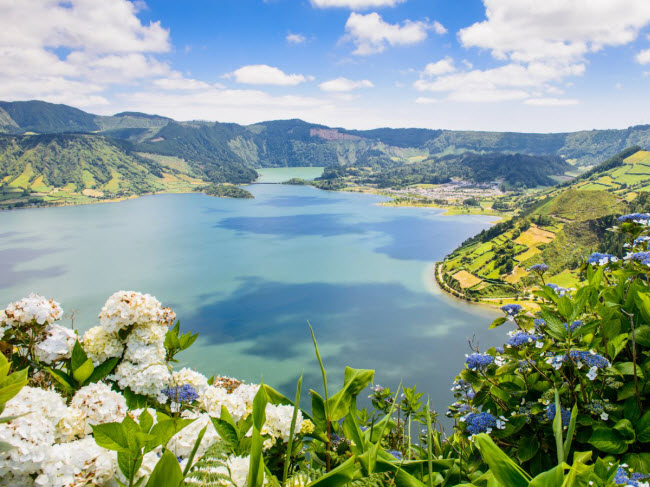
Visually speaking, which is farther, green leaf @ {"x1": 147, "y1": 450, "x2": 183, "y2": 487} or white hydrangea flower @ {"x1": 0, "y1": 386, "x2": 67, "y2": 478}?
white hydrangea flower @ {"x1": 0, "y1": 386, "x2": 67, "y2": 478}

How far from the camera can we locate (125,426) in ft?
3.47

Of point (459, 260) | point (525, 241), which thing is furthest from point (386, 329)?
point (525, 241)

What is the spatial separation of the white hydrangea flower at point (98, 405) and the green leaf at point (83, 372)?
19cm

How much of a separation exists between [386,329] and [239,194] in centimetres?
12821

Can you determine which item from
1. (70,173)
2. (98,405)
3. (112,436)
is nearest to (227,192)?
(70,173)

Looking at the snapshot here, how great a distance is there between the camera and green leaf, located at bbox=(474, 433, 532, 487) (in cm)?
95

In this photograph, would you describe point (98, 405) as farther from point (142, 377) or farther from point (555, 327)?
point (555, 327)

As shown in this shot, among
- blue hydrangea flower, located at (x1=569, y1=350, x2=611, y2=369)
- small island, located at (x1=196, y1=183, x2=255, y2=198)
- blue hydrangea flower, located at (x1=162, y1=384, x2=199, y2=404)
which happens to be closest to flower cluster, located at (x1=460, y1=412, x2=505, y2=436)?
blue hydrangea flower, located at (x1=569, y1=350, x2=611, y2=369)

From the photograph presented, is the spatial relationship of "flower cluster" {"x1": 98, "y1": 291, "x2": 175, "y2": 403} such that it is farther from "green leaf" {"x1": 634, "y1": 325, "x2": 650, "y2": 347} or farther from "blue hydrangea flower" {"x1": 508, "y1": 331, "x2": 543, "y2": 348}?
"green leaf" {"x1": 634, "y1": 325, "x2": 650, "y2": 347}

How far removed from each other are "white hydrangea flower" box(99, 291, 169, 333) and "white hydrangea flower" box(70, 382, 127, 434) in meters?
0.46

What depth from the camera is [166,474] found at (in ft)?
3.04

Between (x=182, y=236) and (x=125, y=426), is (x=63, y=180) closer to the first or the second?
(x=182, y=236)

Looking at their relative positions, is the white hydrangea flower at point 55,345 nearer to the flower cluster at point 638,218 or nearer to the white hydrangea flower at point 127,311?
the white hydrangea flower at point 127,311

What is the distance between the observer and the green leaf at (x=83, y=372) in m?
1.72
